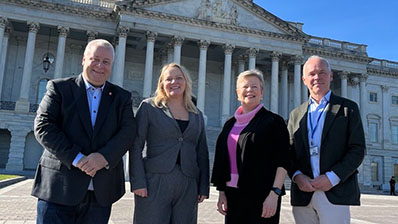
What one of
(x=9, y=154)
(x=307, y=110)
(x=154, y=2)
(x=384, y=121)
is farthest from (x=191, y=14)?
(x=307, y=110)

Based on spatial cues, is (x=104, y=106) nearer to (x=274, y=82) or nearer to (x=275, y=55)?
(x=274, y=82)

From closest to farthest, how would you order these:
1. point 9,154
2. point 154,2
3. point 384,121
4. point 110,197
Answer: point 110,197 < point 9,154 < point 154,2 < point 384,121

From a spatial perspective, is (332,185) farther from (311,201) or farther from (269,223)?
(269,223)

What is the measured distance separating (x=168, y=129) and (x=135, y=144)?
483mm

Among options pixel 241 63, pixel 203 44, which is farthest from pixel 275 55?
pixel 203 44

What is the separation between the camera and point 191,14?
124ft

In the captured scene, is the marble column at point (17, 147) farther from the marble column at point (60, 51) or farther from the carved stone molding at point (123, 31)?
the carved stone molding at point (123, 31)

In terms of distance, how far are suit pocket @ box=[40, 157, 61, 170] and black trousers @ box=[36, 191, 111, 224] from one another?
0.40 meters

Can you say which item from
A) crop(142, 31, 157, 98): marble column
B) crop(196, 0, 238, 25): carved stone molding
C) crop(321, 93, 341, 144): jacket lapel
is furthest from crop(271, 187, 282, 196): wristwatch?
crop(196, 0, 238, 25): carved stone molding

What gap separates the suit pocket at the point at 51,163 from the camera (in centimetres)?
426

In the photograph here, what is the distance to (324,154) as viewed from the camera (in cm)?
485

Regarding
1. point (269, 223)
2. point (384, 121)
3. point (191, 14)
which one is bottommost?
point (269, 223)

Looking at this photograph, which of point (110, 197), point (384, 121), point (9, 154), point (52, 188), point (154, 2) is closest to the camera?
point (52, 188)

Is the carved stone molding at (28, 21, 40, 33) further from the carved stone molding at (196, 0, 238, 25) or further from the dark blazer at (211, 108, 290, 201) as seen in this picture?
the dark blazer at (211, 108, 290, 201)
